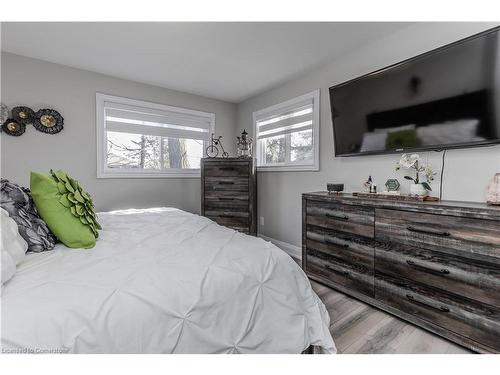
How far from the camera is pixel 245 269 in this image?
3.54 feet

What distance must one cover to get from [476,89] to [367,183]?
102 centimetres

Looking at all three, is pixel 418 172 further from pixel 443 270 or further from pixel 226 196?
pixel 226 196

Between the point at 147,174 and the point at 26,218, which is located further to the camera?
the point at 147,174

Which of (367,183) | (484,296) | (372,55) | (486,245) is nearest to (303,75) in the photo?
(372,55)

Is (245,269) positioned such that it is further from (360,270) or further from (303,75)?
A: (303,75)

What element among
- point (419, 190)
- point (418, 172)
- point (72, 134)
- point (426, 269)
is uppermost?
point (72, 134)

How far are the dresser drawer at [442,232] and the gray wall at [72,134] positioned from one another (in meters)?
2.80

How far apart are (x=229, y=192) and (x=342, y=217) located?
1.60 m

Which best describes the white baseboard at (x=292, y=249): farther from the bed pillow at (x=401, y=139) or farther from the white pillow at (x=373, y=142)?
the bed pillow at (x=401, y=139)

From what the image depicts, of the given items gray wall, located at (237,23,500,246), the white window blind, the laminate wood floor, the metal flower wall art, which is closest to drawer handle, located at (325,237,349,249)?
the laminate wood floor

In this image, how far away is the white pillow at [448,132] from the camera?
170cm

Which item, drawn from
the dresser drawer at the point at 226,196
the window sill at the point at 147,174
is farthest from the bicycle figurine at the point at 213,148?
the dresser drawer at the point at 226,196

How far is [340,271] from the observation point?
220cm

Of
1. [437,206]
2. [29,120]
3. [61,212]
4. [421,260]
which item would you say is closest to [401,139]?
[437,206]
